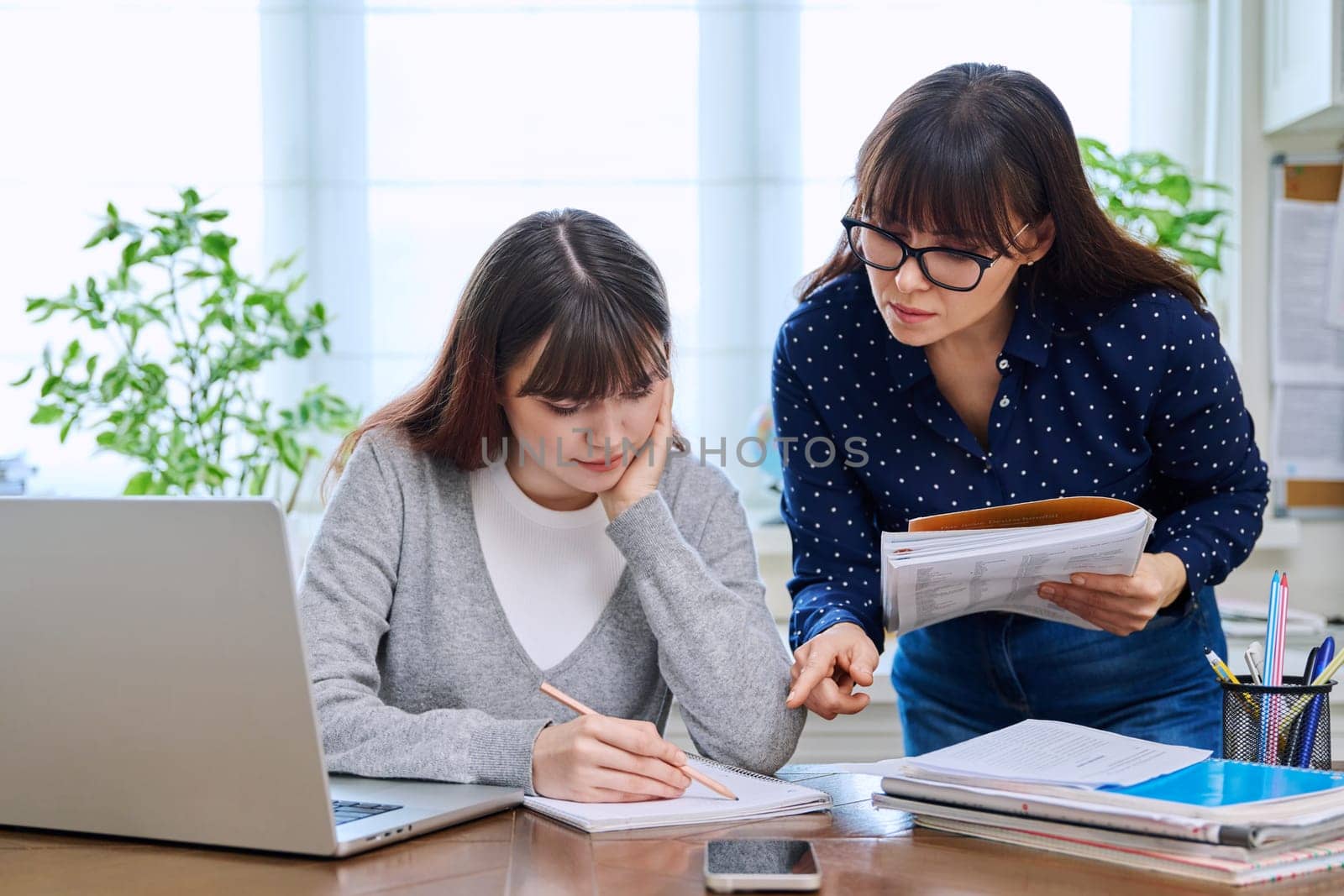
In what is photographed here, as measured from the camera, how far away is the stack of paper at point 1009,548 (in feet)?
3.39

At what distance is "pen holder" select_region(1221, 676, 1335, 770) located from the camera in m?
1.00

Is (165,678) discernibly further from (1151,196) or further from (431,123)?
(1151,196)

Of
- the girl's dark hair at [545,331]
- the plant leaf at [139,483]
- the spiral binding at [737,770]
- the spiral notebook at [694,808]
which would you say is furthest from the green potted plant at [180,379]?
the spiral notebook at [694,808]

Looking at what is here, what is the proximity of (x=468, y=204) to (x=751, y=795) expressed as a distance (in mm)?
1758

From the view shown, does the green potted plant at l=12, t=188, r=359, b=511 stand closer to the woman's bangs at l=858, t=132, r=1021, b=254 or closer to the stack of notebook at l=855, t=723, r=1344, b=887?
the woman's bangs at l=858, t=132, r=1021, b=254

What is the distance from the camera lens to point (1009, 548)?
1.03m

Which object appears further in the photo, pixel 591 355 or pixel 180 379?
pixel 180 379

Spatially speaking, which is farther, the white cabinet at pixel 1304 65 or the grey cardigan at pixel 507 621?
the white cabinet at pixel 1304 65

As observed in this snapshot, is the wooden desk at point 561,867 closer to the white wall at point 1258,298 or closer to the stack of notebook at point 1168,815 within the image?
the stack of notebook at point 1168,815

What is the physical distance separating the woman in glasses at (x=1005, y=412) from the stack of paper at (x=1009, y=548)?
2.5 inches

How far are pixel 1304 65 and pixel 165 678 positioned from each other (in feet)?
6.98

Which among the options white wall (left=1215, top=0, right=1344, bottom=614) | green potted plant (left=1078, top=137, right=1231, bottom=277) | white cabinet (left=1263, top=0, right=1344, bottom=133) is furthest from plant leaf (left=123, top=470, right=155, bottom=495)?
white cabinet (left=1263, top=0, right=1344, bottom=133)

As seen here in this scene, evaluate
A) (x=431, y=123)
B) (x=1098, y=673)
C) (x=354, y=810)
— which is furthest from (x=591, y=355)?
(x=431, y=123)

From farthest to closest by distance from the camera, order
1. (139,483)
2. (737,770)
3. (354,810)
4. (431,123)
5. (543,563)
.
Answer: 1. (431,123)
2. (139,483)
3. (543,563)
4. (737,770)
5. (354,810)
